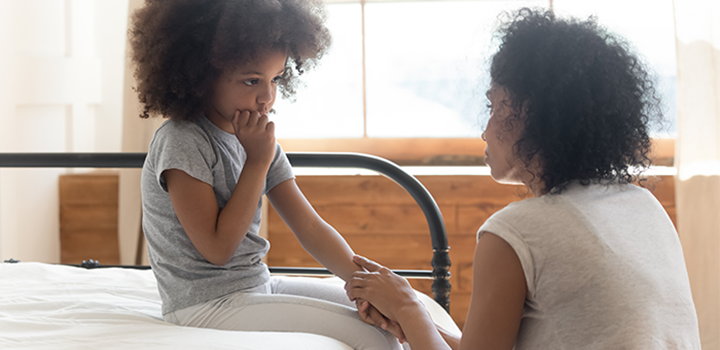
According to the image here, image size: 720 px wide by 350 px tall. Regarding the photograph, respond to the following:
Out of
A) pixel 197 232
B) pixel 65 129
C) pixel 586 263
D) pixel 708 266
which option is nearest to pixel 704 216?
pixel 708 266

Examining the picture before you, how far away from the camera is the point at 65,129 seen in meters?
2.55

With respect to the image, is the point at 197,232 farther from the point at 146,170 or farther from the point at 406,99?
the point at 406,99

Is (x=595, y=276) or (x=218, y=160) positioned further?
(x=218, y=160)

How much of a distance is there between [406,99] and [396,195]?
476 mm

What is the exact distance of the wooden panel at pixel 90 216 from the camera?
255cm

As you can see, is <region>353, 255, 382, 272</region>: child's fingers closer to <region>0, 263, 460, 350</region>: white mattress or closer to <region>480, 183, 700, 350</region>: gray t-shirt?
<region>0, 263, 460, 350</region>: white mattress

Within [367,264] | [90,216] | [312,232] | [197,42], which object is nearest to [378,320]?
[367,264]

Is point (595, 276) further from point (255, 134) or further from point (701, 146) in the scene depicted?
point (701, 146)

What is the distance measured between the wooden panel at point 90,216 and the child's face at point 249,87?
5.79 ft

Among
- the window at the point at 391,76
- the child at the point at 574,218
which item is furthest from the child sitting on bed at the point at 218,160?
the window at the point at 391,76

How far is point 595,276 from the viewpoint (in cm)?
64

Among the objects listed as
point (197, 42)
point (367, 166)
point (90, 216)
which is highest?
point (197, 42)

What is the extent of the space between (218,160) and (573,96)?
23.2 inches

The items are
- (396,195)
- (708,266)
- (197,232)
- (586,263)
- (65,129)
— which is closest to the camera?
(586,263)
